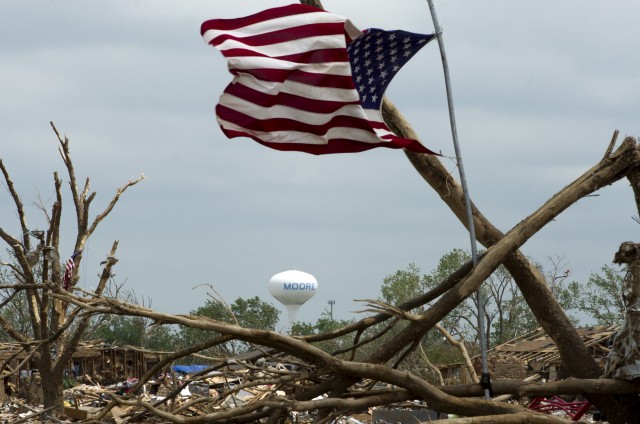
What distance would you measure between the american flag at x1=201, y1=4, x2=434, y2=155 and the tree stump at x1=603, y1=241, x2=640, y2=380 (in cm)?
209

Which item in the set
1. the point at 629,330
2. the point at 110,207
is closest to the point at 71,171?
the point at 110,207

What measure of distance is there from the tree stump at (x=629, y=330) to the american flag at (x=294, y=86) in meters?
2.09

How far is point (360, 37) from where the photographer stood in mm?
7609

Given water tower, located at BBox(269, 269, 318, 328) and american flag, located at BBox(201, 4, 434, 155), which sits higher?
water tower, located at BBox(269, 269, 318, 328)

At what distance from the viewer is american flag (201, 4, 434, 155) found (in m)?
7.25

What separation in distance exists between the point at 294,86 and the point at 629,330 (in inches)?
119

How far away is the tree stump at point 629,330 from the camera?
7.20m

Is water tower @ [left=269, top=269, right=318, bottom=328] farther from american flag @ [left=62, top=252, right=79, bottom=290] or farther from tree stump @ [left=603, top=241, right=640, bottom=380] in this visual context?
tree stump @ [left=603, top=241, right=640, bottom=380]

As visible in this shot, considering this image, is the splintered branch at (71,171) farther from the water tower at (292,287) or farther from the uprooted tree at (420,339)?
the water tower at (292,287)

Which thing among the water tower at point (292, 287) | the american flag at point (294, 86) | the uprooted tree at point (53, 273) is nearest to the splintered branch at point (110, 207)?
the uprooted tree at point (53, 273)

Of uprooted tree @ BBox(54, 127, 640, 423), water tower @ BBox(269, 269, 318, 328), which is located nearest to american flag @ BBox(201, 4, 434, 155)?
uprooted tree @ BBox(54, 127, 640, 423)

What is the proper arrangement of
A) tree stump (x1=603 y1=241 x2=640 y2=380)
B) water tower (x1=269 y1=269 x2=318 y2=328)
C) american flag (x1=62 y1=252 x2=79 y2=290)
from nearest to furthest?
tree stump (x1=603 y1=241 x2=640 y2=380)
american flag (x1=62 y1=252 x2=79 y2=290)
water tower (x1=269 y1=269 x2=318 y2=328)

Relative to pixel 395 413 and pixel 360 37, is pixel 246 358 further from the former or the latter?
pixel 395 413

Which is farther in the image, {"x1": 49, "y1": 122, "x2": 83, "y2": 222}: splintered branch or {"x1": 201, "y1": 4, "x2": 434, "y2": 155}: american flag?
{"x1": 49, "y1": 122, "x2": 83, "y2": 222}: splintered branch
